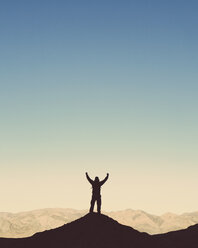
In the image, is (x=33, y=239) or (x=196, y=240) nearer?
(x=33, y=239)

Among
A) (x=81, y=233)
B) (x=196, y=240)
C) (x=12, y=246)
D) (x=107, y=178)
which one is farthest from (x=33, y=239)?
(x=196, y=240)

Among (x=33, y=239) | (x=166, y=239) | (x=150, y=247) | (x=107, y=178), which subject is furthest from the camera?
(x=166, y=239)

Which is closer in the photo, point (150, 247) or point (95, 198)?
point (95, 198)

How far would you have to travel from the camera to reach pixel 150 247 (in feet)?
84.3

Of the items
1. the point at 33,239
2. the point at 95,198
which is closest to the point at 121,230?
the point at 95,198

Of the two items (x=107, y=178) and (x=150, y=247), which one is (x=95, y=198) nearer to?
(x=107, y=178)

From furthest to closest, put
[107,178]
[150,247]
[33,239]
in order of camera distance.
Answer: [33,239] < [150,247] < [107,178]

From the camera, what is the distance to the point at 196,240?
1251 inches

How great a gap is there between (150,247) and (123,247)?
2.58m

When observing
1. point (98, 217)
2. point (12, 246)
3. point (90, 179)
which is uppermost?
point (90, 179)

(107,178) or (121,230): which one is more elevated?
(107,178)

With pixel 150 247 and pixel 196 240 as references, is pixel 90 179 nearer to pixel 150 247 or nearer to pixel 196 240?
pixel 150 247

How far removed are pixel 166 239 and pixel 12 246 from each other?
12.3 m

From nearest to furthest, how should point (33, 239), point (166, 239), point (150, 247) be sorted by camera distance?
point (150, 247) → point (33, 239) → point (166, 239)
